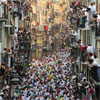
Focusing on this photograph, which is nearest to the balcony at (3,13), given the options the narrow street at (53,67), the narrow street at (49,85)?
the narrow street at (53,67)

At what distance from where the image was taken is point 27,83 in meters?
30.5

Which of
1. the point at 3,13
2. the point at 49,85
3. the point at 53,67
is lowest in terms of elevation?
the point at 49,85

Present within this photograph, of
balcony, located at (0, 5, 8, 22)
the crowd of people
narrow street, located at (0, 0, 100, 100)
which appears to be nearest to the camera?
narrow street, located at (0, 0, 100, 100)

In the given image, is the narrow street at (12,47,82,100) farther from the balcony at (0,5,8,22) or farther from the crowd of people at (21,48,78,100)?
the balcony at (0,5,8,22)

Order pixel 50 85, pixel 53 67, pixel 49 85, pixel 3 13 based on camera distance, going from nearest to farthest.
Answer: pixel 3 13 → pixel 50 85 → pixel 49 85 → pixel 53 67

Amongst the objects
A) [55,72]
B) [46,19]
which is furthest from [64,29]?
[55,72]

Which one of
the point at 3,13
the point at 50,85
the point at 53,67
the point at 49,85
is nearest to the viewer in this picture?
the point at 3,13

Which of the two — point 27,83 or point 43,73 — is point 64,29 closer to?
point 43,73

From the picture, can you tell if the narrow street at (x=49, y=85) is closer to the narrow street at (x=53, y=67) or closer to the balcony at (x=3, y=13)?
the narrow street at (x=53, y=67)

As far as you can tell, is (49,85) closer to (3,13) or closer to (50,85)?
(50,85)

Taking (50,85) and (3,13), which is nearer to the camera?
(3,13)

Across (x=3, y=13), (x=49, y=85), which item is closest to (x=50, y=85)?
(x=49, y=85)

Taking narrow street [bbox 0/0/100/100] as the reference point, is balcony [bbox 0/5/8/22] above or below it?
above

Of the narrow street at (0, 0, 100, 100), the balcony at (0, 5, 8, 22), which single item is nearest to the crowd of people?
the narrow street at (0, 0, 100, 100)
